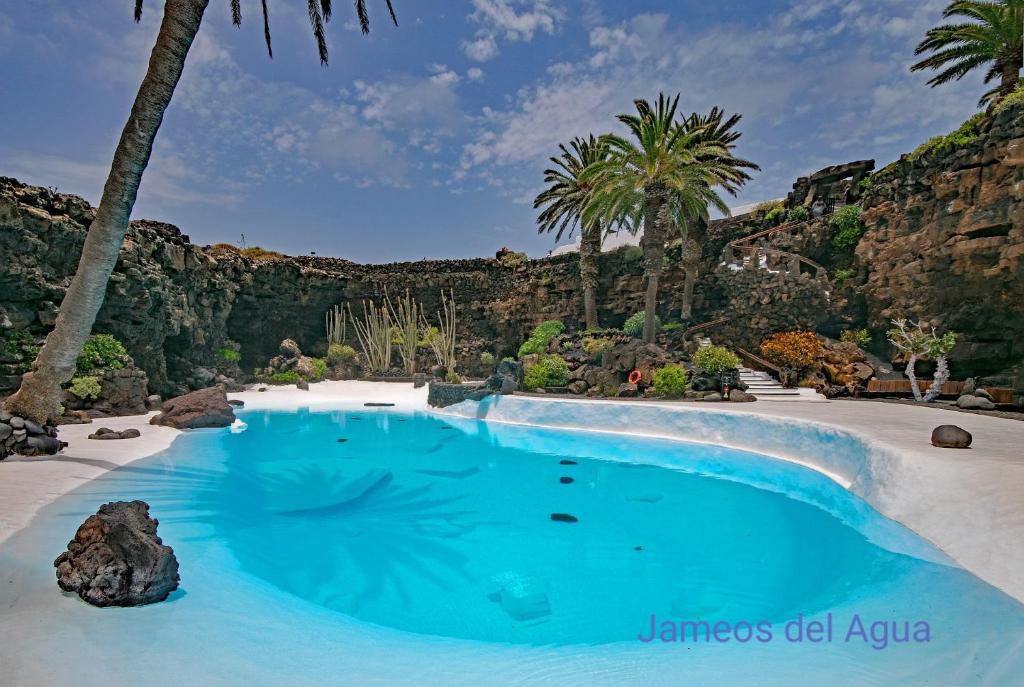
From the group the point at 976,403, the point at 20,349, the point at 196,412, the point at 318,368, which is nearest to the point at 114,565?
the point at 196,412

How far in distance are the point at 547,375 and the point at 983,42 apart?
60.6 feet

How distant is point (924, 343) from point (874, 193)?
7.24 meters

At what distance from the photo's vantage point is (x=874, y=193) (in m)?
17.2

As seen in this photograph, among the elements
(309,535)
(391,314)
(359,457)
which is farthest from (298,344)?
(309,535)

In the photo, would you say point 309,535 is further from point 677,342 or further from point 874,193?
point 874,193

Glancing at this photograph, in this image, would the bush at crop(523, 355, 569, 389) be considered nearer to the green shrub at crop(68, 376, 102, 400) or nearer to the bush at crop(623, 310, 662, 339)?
the bush at crop(623, 310, 662, 339)

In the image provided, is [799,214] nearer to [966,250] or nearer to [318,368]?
[966,250]

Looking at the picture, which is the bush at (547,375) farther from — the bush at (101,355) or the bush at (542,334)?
the bush at (101,355)

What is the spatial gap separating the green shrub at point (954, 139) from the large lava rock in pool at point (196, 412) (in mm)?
23250

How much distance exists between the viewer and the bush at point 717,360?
47.9 ft

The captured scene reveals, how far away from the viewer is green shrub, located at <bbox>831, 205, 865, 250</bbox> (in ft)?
58.3

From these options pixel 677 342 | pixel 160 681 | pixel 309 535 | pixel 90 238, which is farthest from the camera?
pixel 677 342

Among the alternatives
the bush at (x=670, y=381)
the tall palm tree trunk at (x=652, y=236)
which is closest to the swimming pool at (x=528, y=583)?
the bush at (x=670, y=381)

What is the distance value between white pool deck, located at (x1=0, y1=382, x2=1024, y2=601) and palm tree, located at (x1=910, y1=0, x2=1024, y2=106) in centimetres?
1291
